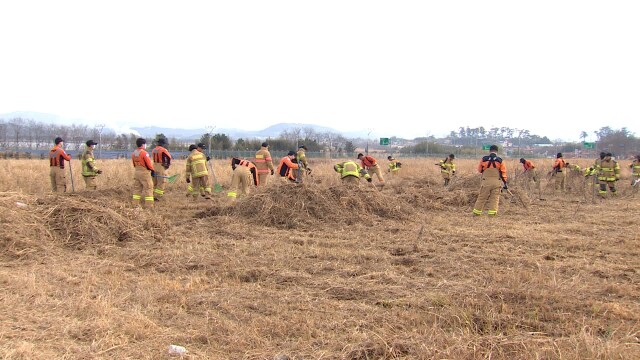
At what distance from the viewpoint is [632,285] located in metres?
4.98

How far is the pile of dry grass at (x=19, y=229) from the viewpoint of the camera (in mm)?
6062

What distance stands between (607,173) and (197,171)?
42.4 ft

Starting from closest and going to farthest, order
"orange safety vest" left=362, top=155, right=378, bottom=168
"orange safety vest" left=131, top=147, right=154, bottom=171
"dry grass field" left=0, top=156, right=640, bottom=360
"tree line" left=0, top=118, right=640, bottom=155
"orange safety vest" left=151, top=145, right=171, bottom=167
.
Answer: "dry grass field" left=0, top=156, right=640, bottom=360 → "orange safety vest" left=131, top=147, right=154, bottom=171 → "orange safety vest" left=151, top=145, right=171, bottom=167 → "orange safety vest" left=362, top=155, right=378, bottom=168 → "tree line" left=0, top=118, right=640, bottom=155

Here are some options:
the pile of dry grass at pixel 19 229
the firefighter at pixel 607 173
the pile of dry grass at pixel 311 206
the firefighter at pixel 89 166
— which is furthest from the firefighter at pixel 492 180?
the firefighter at pixel 89 166

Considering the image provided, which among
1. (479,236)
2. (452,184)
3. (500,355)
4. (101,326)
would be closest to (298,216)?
(479,236)

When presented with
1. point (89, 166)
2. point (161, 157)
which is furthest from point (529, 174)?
point (89, 166)

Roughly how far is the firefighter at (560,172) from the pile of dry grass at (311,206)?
29.2ft

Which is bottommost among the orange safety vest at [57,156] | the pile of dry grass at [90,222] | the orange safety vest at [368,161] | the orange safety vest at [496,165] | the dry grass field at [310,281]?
the dry grass field at [310,281]

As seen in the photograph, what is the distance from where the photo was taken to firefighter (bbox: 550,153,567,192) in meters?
16.1

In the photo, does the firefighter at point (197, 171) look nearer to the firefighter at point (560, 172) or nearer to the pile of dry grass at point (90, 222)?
the pile of dry grass at point (90, 222)

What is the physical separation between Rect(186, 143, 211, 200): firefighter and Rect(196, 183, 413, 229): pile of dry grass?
195 centimetres

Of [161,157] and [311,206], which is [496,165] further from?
[161,157]

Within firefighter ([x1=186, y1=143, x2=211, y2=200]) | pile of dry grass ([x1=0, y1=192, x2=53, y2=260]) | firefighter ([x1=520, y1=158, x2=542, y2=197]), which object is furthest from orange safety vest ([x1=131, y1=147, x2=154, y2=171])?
firefighter ([x1=520, y1=158, x2=542, y2=197])

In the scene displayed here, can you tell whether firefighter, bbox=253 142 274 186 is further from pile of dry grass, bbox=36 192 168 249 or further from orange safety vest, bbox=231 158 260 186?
pile of dry grass, bbox=36 192 168 249
